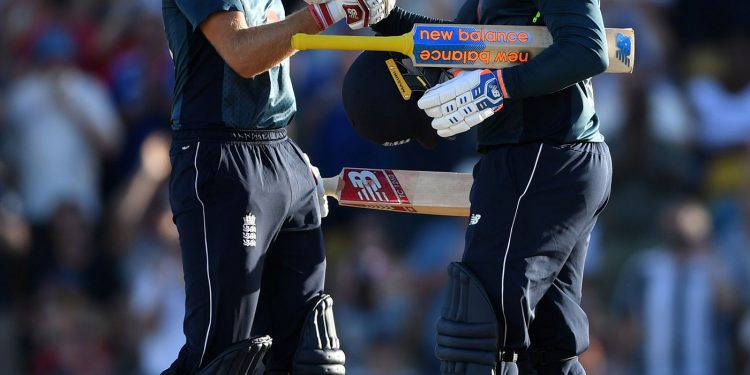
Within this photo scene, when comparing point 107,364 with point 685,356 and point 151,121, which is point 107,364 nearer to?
point 151,121

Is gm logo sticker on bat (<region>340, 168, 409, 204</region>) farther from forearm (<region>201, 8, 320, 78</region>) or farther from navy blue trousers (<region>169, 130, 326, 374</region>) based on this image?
forearm (<region>201, 8, 320, 78</region>)

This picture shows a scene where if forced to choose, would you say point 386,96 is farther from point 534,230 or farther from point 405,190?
point 534,230

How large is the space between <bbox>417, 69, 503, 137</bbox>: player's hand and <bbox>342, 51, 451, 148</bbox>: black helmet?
0.36 m

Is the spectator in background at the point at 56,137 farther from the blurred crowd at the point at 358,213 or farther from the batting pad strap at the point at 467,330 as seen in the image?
the batting pad strap at the point at 467,330

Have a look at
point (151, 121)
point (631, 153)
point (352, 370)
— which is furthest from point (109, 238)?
point (631, 153)

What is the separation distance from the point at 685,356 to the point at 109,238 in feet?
12.3

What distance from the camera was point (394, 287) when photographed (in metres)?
8.39

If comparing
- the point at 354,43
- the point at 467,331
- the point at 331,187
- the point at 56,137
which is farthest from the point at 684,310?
the point at 56,137

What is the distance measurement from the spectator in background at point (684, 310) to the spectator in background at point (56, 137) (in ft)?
12.0

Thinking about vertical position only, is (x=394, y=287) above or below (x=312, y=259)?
below

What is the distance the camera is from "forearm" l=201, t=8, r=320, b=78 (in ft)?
15.3

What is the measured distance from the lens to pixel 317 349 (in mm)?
4910

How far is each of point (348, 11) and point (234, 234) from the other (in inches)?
34.5

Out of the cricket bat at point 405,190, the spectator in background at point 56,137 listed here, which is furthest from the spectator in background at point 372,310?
the cricket bat at point 405,190
